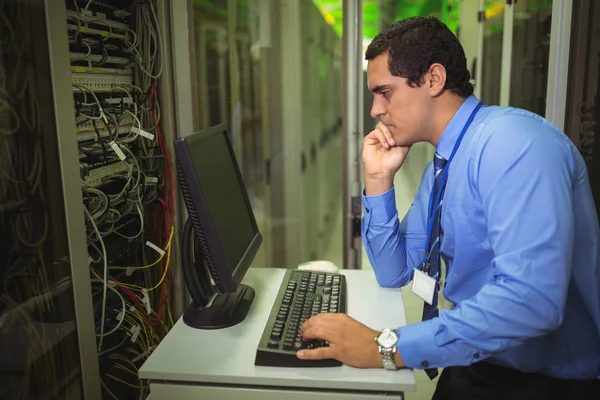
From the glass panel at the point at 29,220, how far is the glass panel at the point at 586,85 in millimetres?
1940

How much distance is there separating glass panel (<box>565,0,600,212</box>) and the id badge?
1.13 meters

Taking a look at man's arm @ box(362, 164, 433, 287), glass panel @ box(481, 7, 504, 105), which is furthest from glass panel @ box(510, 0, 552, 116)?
man's arm @ box(362, 164, 433, 287)

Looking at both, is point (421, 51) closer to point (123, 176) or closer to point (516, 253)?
point (516, 253)

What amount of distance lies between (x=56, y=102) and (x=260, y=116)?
1770 millimetres

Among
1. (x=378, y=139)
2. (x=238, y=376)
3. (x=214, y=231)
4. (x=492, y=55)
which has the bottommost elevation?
(x=238, y=376)

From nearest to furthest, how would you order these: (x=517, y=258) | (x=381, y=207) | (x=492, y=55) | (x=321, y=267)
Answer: (x=517, y=258), (x=381, y=207), (x=321, y=267), (x=492, y=55)

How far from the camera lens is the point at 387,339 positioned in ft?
3.65

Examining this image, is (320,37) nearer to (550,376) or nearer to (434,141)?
(434,141)

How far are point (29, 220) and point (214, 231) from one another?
0.40m

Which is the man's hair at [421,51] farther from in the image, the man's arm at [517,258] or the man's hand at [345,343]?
the man's hand at [345,343]

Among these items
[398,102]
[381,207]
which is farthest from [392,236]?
[398,102]

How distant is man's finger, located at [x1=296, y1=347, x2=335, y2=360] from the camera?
3.56 ft

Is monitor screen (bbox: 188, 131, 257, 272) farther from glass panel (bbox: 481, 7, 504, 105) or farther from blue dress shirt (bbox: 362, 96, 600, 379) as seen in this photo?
glass panel (bbox: 481, 7, 504, 105)

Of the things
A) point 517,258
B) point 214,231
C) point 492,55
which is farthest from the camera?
point 492,55
